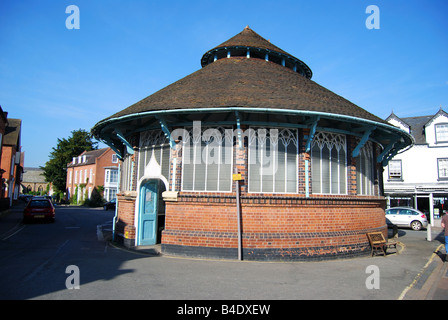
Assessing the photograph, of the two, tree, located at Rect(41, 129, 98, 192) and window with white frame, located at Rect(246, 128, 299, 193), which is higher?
tree, located at Rect(41, 129, 98, 192)

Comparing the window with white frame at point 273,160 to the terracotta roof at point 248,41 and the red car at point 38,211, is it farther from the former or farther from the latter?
the red car at point 38,211

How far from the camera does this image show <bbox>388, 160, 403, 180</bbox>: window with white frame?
2703 centimetres

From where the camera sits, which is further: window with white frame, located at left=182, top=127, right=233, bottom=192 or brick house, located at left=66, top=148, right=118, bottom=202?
brick house, located at left=66, top=148, right=118, bottom=202

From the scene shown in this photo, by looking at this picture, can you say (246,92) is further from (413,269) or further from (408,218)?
(408,218)

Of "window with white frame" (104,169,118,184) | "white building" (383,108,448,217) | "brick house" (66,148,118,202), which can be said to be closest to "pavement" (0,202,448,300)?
"white building" (383,108,448,217)

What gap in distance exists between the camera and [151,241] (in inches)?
431

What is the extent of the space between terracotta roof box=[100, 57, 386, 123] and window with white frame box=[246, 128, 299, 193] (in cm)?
98

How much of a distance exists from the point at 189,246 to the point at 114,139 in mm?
6424

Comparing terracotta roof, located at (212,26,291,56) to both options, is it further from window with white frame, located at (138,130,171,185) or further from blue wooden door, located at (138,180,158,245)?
blue wooden door, located at (138,180,158,245)

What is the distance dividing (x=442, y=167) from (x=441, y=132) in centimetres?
294

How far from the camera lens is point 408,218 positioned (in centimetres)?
2138

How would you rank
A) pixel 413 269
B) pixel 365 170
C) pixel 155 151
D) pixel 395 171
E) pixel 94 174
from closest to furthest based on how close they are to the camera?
1. pixel 413 269
2. pixel 155 151
3. pixel 365 170
4. pixel 395 171
5. pixel 94 174

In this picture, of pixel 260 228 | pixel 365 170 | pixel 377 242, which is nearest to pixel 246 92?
pixel 260 228
